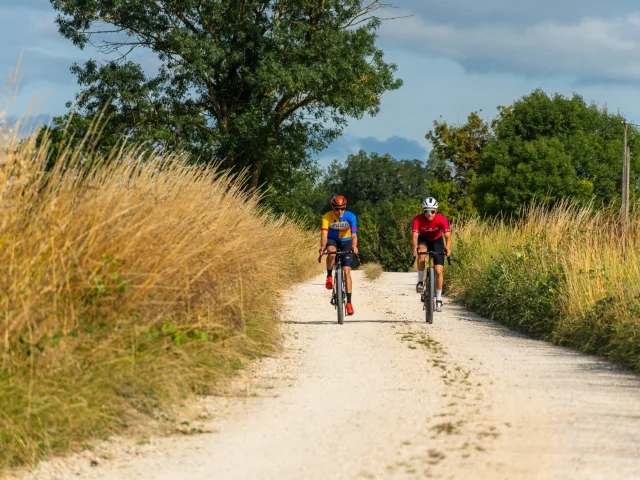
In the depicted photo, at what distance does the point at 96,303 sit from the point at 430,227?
8109mm

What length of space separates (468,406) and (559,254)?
724 cm

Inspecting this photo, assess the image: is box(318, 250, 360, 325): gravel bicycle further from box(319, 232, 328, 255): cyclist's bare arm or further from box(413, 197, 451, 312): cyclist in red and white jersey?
box(413, 197, 451, 312): cyclist in red and white jersey

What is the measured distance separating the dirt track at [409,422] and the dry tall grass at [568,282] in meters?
0.51

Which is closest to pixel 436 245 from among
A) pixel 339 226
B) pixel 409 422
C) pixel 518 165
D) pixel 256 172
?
pixel 339 226

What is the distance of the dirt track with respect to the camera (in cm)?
484

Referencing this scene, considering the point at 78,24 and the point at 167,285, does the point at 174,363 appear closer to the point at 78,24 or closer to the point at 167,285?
the point at 167,285

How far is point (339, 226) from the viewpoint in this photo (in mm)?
13109

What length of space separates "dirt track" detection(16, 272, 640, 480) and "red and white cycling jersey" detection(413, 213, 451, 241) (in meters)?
3.45

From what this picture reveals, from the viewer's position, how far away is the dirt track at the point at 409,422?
15.9ft

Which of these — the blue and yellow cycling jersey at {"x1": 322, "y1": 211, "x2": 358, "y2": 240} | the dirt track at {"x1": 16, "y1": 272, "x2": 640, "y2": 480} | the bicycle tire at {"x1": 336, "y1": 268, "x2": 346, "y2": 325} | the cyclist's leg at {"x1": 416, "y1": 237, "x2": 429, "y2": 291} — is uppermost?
the blue and yellow cycling jersey at {"x1": 322, "y1": 211, "x2": 358, "y2": 240}

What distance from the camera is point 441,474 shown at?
15.4ft

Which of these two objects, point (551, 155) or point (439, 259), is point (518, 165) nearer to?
point (551, 155)

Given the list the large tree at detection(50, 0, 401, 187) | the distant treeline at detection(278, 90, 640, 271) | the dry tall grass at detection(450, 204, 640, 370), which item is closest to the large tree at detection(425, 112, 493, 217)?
the distant treeline at detection(278, 90, 640, 271)

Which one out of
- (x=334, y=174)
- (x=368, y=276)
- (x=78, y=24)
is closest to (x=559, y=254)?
(x=368, y=276)
